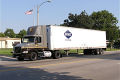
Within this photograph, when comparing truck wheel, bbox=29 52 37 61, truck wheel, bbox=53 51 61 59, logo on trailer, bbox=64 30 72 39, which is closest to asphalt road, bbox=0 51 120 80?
truck wheel, bbox=29 52 37 61

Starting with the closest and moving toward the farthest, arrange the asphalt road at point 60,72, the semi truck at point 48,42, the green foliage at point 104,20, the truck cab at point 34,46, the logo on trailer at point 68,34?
the asphalt road at point 60,72
the truck cab at point 34,46
the semi truck at point 48,42
the logo on trailer at point 68,34
the green foliage at point 104,20

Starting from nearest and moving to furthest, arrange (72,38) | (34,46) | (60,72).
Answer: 1. (60,72)
2. (34,46)
3. (72,38)

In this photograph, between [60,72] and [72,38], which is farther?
[72,38]

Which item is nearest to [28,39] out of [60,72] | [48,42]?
[48,42]

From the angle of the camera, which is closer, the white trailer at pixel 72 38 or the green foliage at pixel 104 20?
the white trailer at pixel 72 38

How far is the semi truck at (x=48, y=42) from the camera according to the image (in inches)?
938

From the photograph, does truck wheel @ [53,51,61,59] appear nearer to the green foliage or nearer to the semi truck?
the semi truck

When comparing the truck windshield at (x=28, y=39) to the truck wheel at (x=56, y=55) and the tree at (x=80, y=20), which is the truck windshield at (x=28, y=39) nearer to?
the truck wheel at (x=56, y=55)

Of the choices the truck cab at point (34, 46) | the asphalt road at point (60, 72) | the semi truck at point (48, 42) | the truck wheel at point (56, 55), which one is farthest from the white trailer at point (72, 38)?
the asphalt road at point (60, 72)

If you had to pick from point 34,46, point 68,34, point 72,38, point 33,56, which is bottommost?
point 33,56

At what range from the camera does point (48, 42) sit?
25.9 meters

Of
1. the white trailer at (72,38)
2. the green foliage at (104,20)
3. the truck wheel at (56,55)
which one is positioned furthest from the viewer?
the green foliage at (104,20)

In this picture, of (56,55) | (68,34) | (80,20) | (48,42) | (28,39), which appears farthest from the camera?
(80,20)

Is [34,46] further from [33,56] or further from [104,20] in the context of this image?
[104,20]
